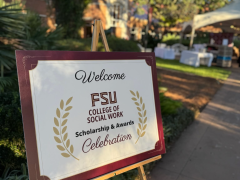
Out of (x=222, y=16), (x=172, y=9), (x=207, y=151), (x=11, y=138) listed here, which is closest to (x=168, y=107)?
(x=207, y=151)

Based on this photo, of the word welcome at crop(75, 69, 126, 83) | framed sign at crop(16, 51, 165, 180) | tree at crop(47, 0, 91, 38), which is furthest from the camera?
tree at crop(47, 0, 91, 38)

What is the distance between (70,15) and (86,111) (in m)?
8.66

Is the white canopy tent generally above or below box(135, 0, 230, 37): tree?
below

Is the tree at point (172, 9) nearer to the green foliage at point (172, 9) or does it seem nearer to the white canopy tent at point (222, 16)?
the green foliage at point (172, 9)

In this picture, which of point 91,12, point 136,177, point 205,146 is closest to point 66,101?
point 136,177

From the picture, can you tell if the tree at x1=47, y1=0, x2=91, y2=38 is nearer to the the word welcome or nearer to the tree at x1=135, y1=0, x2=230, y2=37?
the the word welcome

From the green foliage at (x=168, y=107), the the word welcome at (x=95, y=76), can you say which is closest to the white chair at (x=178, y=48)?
the green foliage at (x=168, y=107)

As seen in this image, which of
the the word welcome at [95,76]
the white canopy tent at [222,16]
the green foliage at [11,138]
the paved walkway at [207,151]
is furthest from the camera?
the white canopy tent at [222,16]

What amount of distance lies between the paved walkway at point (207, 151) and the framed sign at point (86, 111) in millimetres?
1004

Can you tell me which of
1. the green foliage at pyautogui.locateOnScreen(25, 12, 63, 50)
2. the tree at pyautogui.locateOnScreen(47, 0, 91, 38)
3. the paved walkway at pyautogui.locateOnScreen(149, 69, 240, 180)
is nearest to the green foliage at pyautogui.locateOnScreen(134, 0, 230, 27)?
the tree at pyautogui.locateOnScreen(47, 0, 91, 38)

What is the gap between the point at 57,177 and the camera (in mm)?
1504

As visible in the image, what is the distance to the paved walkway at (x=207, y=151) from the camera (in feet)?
9.22

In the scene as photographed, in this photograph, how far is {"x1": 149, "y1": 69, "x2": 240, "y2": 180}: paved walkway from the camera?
2811 millimetres

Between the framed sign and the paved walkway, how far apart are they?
1004 millimetres
